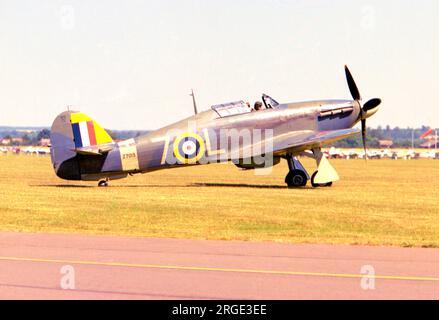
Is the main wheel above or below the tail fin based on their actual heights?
below

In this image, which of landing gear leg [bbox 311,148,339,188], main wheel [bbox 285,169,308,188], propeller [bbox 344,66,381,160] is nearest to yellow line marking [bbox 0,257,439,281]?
landing gear leg [bbox 311,148,339,188]

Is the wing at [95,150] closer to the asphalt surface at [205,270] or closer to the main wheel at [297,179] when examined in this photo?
the main wheel at [297,179]

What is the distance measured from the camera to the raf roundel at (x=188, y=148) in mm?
29333

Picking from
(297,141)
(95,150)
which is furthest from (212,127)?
(95,150)

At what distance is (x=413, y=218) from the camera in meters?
20.2

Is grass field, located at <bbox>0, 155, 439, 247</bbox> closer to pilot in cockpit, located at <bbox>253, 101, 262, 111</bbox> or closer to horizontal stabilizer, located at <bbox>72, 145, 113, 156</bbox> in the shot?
horizontal stabilizer, located at <bbox>72, 145, 113, 156</bbox>

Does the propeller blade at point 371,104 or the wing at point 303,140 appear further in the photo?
the propeller blade at point 371,104

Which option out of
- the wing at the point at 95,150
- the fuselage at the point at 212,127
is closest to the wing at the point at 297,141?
the fuselage at the point at 212,127

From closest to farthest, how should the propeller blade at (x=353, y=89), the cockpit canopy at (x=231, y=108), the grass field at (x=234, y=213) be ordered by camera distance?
1. the grass field at (x=234, y=213)
2. the cockpit canopy at (x=231, y=108)
3. the propeller blade at (x=353, y=89)

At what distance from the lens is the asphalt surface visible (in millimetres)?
10086

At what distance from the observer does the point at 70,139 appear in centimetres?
2941

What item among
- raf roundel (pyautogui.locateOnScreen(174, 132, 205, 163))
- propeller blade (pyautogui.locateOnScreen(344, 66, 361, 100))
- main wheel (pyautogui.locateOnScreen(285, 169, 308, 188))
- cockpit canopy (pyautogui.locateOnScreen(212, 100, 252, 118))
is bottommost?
main wheel (pyautogui.locateOnScreen(285, 169, 308, 188))
